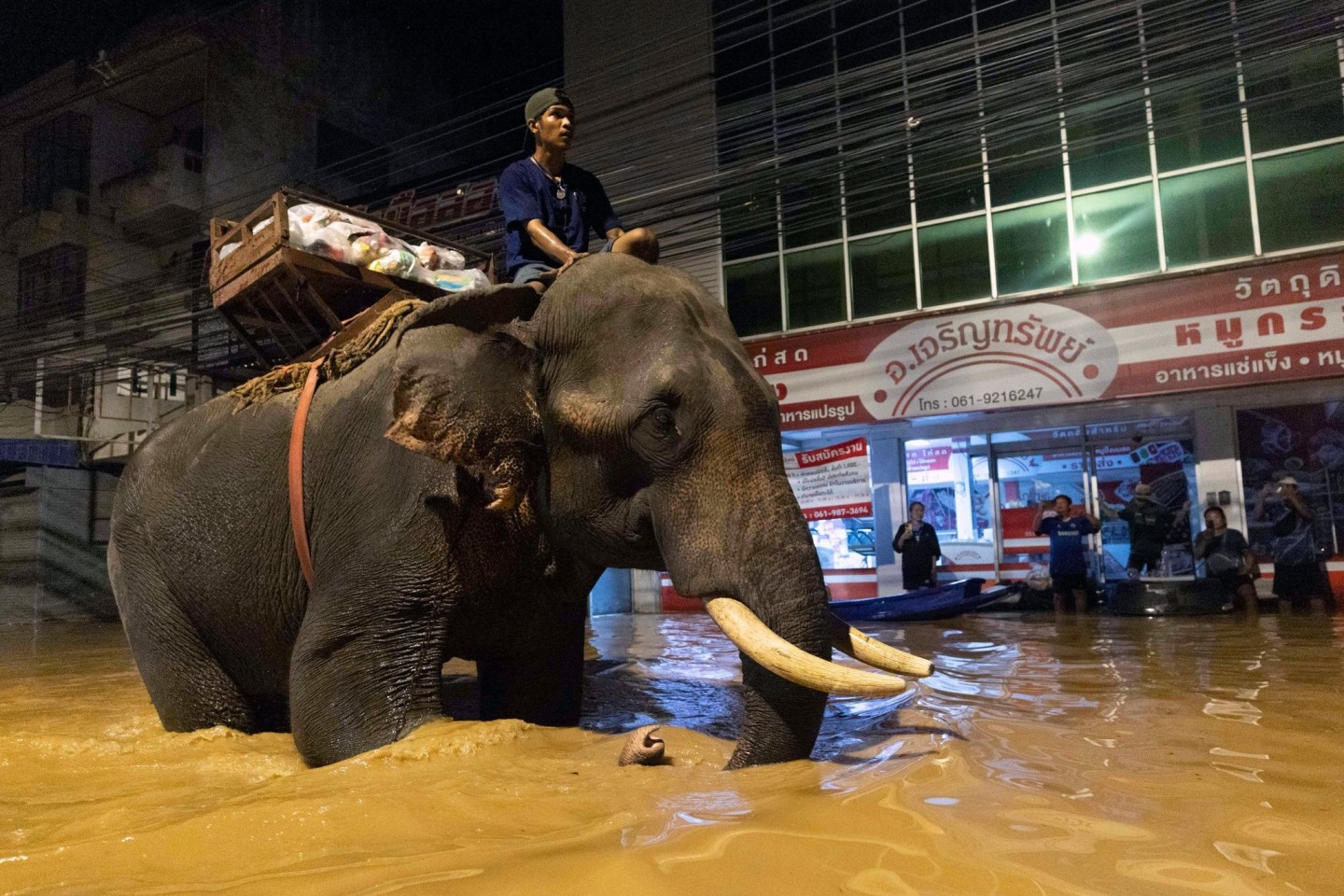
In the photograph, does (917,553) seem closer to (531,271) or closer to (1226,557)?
(1226,557)

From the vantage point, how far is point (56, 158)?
2316cm

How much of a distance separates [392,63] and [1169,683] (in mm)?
24138

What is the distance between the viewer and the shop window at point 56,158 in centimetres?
2291

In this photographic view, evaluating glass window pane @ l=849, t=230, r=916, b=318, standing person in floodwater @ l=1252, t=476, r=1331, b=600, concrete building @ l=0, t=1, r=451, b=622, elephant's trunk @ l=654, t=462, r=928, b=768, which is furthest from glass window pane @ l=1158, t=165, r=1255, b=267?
concrete building @ l=0, t=1, r=451, b=622

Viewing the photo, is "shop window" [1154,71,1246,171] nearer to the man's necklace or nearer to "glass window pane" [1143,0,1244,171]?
"glass window pane" [1143,0,1244,171]

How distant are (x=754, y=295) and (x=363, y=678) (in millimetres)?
12800

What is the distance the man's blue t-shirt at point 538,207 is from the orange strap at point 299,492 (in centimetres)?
106

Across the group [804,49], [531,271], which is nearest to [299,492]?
[531,271]

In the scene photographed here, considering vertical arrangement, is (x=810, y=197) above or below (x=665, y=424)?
above

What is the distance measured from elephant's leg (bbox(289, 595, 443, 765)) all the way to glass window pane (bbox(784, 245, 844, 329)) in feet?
39.5

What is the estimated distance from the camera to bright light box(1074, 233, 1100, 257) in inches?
475

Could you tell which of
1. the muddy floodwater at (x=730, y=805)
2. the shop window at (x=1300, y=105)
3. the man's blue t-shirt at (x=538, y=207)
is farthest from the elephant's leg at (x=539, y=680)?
the shop window at (x=1300, y=105)

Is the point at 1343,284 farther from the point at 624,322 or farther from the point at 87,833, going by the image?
the point at 87,833

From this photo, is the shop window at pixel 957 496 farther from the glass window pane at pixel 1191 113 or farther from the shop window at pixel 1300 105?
the shop window at pixel 1300 105
